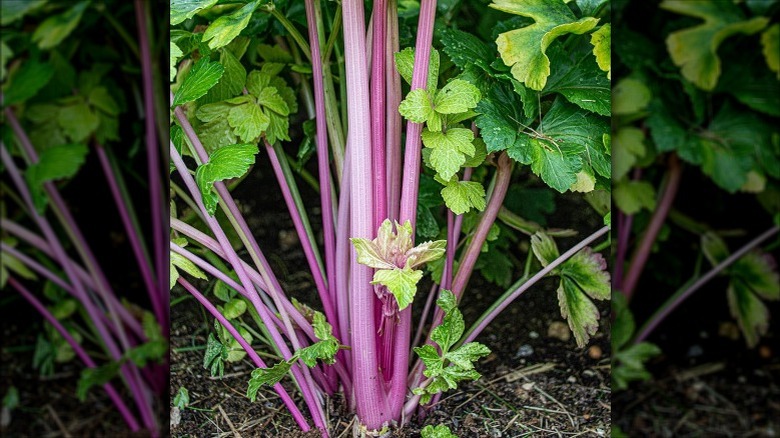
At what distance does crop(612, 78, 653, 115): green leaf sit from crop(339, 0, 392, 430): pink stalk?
19.2 inches

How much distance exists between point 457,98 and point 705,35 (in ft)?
1.46

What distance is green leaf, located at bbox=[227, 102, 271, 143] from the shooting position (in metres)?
0.70

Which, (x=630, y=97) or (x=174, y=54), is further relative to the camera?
(x=630, y=97)

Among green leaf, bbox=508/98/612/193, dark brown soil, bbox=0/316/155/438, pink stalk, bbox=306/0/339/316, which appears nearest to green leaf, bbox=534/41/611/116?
green leaf, bbox=508/98/612/193

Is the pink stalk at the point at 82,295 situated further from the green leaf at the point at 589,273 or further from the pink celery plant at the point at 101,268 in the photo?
the green leaf at the point at 589,273

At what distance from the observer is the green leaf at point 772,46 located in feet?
2.98

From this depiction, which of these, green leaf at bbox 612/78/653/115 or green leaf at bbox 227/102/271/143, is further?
green leaf at bbox 612/78/653/115

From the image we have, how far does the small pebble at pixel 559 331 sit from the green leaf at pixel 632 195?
378mm

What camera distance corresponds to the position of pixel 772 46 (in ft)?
→ 3.00

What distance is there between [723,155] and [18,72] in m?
1.05

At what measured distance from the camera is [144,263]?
1187mm

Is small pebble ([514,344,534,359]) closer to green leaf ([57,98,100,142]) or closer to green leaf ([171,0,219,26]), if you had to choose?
green leaf ([171,0,219,26])

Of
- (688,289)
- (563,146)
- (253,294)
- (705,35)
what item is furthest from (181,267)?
(688,289)

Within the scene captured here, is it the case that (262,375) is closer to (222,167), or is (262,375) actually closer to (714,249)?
(222,167)
